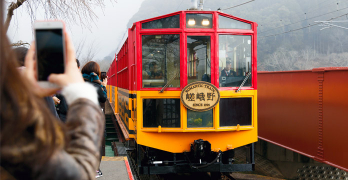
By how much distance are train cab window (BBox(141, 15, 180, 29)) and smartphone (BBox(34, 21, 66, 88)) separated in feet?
16.0

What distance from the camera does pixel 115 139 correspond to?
9609 millimetres

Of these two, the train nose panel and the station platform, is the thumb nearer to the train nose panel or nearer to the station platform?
the station platform

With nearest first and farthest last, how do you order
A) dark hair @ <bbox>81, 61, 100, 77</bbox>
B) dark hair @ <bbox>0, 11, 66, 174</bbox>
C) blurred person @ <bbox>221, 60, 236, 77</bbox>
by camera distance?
dark hair @ <bbox>0, 11, 66, 174</bbox>
dark hair @ <bbox>81, 61, 100, 77</bbox>
blurred person @ <bbox>221, 60, 236, 77</bbox>

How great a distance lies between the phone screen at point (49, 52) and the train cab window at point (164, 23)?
16.0 feet

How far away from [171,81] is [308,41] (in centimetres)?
4706

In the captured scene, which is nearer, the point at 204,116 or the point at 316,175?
the point at 204,116

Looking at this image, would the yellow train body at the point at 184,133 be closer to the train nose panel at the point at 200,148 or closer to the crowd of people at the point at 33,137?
the train nose panel at the point at 200,148

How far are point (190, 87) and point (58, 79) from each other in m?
4.69

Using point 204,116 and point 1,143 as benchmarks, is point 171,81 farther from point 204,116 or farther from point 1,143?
point 1,143

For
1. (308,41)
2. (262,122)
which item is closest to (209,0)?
(308,41)

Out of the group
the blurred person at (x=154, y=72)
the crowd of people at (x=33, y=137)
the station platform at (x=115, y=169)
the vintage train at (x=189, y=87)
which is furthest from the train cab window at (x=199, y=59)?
the crowd of people at (x=33, y=137)

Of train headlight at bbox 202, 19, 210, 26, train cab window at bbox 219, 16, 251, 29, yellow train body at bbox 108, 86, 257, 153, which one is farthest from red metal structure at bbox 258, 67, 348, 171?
train headlight at bbox 202, 19, 210, 26

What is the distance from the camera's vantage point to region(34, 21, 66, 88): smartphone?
104 centimetres

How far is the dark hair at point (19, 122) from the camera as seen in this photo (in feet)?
2.49
